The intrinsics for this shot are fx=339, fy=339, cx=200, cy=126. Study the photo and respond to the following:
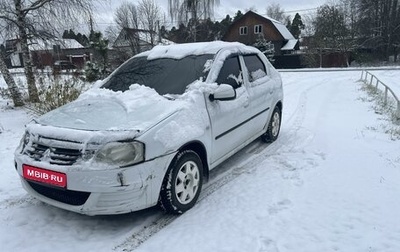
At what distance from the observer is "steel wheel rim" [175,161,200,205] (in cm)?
358

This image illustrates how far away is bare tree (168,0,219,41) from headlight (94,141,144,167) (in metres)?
30.7

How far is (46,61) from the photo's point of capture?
1115cm

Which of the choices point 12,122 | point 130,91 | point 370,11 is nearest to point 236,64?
point 130,91

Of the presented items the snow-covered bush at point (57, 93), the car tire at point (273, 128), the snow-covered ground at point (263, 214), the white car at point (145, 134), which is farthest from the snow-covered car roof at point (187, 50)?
the snow-covered bush at point (57, 93)

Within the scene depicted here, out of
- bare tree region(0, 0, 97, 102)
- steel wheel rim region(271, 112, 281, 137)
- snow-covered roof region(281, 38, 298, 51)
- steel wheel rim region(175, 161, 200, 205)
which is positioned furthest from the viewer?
snow-covered roof region(281, 38, 298, 51)

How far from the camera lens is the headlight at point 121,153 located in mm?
3098

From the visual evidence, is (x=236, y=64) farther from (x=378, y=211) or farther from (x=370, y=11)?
(x=370, y=11)

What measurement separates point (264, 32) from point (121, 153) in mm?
48571

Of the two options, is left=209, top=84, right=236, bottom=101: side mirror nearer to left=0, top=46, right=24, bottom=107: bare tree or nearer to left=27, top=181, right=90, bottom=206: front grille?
left=27, top=181, right=90, bottom=206: front grille

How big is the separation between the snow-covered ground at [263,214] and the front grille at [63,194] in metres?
0.36

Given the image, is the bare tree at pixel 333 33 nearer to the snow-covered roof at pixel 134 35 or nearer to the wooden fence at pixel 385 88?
the snow-covered roof at pixel 134 35

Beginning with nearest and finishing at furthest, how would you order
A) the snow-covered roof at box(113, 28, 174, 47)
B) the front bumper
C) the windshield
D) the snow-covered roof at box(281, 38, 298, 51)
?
1. the front bumper
2. the windshield
3. the snow-covered roof at box(113, 28, 174, 47)
4. the snow-covered roof at box(281, 38, 298, 51)

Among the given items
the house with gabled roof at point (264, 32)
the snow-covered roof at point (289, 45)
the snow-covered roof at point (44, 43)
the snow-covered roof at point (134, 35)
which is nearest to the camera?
the snow-covered roof at point (44, 43)

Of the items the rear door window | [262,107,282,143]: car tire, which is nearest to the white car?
the rear door window
